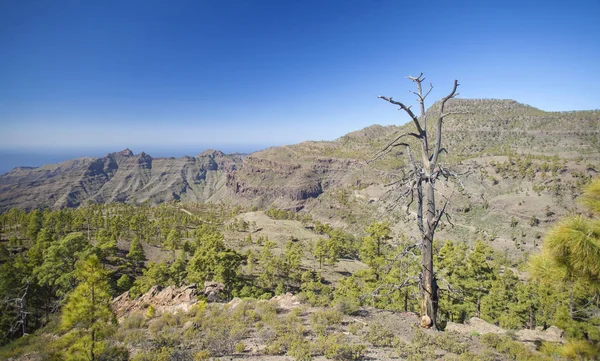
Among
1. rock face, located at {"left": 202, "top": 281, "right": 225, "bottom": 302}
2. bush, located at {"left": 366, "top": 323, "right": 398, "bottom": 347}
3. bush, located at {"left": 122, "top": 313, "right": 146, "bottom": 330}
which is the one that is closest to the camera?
bush, located at {"left": 366, "top": 323, "right": 398, "bottom": 347}

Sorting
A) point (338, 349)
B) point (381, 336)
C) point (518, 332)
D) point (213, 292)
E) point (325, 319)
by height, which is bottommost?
point (213, 292)

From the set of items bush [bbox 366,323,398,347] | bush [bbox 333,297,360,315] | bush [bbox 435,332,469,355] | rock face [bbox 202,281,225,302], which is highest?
bush [bbox 435,332,469,355]

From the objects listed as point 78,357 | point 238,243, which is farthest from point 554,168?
point 78,357

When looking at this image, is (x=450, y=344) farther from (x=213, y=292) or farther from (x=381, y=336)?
(x=213, y=292)

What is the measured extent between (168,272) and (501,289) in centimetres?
3702

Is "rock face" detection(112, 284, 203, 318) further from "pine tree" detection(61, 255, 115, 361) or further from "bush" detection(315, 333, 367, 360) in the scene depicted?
"bush" detection(315, 333, 367, 360)

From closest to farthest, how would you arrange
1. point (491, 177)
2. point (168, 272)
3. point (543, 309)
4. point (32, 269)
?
point (543, 309) < point (32, 269) < point (168, 272) < point (491, 177)

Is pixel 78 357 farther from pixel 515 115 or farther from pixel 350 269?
pixel 515 115

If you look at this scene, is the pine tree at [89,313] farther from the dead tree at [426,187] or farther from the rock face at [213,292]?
the rock face at [213,292]

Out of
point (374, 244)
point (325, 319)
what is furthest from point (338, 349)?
point (374, 244)

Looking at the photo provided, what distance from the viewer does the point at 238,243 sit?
69.8 m

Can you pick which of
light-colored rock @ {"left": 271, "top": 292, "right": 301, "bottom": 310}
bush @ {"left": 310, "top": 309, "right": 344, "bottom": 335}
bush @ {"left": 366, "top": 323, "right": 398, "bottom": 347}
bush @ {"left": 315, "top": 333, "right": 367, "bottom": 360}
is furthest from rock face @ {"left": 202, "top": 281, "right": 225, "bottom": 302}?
bush @ {"left": 366, "top": 323, "right": 398, "bottom": 347}

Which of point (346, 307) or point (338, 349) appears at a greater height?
point (338, 349)

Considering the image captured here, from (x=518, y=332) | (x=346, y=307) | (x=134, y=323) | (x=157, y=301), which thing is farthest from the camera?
(x=157, y=301)
